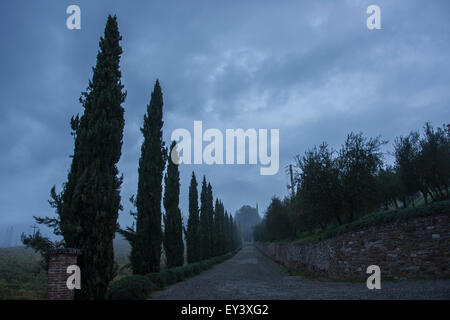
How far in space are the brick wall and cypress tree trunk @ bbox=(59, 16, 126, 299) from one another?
1.54 m

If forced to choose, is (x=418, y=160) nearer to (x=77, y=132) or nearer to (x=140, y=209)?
(x=140, y=209)

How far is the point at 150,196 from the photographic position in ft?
50.6

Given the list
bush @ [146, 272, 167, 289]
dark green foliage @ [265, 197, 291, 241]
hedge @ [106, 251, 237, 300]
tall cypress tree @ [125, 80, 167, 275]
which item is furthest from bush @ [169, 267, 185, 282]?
dark green foliage @ [265, 197, 291, 241]

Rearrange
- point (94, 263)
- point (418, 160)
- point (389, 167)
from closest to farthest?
1. point (94, 263)
2. point (418, 160)
3. point (389, 167)

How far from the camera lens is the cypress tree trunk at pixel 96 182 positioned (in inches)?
333

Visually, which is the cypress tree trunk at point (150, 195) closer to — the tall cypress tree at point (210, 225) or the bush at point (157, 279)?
the bush at point (157, 279)

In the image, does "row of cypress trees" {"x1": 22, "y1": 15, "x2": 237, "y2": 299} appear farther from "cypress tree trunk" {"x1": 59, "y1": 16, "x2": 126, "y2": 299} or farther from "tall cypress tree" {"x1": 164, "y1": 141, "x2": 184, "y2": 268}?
"tall cypress tree" {"x1": 164, "y1": 141, "x2": 184, "y2": 268}

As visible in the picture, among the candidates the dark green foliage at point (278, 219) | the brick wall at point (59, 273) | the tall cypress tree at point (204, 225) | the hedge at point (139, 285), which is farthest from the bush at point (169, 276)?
the dark green foliage at point (278, 219)

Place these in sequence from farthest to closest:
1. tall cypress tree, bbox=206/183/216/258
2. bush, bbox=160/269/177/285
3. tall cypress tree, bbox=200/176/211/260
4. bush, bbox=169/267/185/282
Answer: tall cypress tree, bbox=206/183/216/258 → tall cypress tree, bbox=200/176/211/260 → bush, bbox=169/267/185/282 → bush, bbox=160/269/177/285

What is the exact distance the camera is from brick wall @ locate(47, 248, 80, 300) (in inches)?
257

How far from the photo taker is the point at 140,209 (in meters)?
15.0
